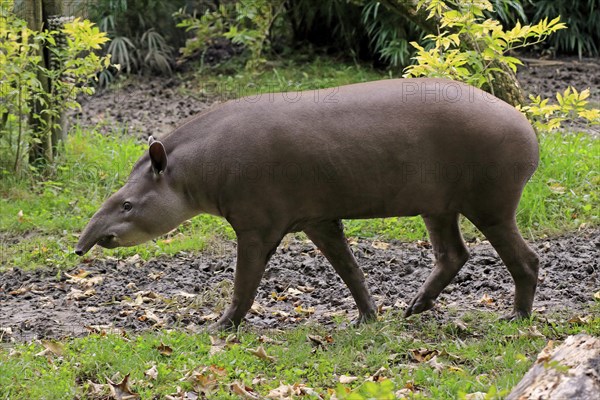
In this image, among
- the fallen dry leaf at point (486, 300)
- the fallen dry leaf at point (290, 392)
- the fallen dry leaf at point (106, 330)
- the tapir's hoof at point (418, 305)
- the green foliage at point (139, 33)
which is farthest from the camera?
the green foliage at point (139, 33)

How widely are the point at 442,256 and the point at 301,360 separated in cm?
146

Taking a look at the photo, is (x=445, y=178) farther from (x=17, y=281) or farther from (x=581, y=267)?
(x=17, y=281)

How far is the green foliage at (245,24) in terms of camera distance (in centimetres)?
1318

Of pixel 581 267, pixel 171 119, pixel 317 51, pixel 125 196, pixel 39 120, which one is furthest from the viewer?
pixel 317 51

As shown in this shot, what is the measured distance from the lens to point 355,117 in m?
6.25

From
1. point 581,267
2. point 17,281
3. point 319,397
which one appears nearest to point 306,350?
point 319,397

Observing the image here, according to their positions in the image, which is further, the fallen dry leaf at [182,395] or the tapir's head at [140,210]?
the tapir's head at [140,210]

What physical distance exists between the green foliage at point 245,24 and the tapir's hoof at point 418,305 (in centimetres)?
705

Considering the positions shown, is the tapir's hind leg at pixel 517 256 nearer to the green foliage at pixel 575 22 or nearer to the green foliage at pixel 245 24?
the green foliage at pixel 245 24

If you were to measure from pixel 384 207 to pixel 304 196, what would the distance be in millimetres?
535

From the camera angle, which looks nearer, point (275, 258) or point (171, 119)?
point (275, 258)

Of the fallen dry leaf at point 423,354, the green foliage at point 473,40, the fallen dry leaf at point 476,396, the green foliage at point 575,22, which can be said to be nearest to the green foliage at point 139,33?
the green foliage at point 575,22

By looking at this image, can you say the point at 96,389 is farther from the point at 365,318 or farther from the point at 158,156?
the point at 365,318

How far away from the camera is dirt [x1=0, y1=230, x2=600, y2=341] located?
696cm
